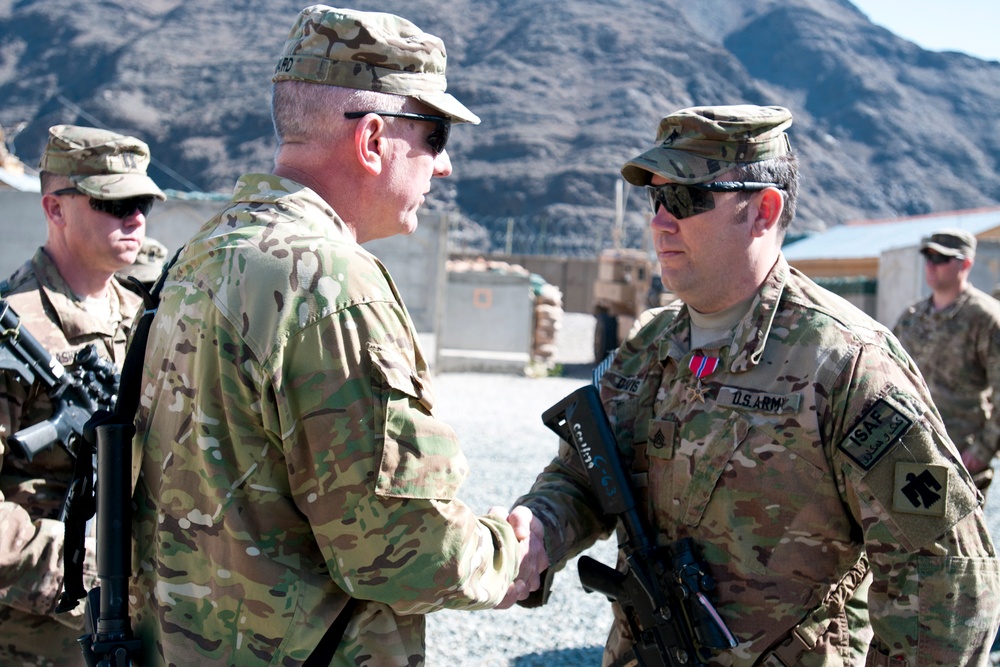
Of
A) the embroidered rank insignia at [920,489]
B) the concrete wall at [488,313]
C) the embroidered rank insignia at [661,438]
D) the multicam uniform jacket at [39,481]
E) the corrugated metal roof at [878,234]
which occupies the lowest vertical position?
the concrete wall at [488,313]

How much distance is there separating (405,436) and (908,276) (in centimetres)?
1381

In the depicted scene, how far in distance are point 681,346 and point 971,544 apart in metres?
0.86

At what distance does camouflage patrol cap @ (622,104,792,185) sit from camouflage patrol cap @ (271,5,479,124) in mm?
702

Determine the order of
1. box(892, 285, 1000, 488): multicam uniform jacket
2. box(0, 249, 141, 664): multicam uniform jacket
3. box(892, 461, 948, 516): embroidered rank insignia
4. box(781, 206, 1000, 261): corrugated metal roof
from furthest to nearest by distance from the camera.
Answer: box(781, 206, 1000, 261): corrugated metal roof < box(892, 285, 1000, 488): multicam uniform jacket < box(0, 249, 141, 664): multicam uniform jacket < box(892, 461, 948, 516): embroidered rank insignia

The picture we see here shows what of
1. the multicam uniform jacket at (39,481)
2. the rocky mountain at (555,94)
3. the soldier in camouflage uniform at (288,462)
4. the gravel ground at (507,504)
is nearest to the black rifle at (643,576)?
the soldier in camouflage uniform at (288,462)

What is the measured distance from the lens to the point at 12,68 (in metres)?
77.8

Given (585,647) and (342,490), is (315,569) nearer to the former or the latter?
(342,490)

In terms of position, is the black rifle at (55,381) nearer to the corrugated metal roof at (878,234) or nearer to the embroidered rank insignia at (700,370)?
the embroidered rank insignia at (700,370)

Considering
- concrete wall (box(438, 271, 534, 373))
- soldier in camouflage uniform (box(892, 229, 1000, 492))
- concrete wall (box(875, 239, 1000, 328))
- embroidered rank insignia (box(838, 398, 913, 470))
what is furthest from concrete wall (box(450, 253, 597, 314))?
embroidered rank insignia (box(838, 398, 913, 470))

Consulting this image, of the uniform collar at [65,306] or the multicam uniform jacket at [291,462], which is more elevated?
the multicam uniform jacket at [291,462]

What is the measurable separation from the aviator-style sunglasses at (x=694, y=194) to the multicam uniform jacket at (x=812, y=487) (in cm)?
24

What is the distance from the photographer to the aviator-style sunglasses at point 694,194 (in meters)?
2.34

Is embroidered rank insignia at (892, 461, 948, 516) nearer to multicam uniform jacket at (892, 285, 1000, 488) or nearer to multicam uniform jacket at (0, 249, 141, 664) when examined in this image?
multicam uniform jacket at (0, 249, 141, 664)

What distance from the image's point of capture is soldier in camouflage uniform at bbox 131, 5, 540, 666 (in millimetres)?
1607
